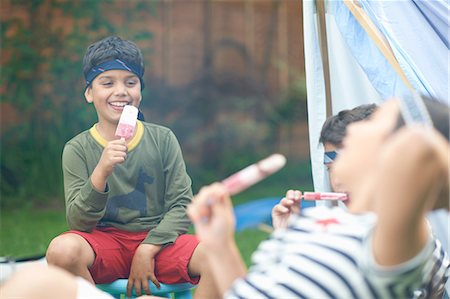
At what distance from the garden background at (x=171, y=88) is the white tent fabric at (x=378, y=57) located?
2047mm

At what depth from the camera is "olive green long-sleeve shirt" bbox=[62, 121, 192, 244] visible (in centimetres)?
251

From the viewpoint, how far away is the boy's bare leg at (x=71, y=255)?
2.28m

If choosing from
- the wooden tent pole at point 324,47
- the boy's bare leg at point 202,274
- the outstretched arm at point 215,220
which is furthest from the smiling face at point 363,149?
the wooden tent pole at point 324,47

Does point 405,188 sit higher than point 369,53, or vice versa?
point 369,53

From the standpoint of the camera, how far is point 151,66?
6504 mm

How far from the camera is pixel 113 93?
2555 mm

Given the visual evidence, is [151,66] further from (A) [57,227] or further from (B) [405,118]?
(B) [405,118]

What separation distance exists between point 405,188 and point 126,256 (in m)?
1.37

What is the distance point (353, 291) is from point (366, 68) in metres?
1.35

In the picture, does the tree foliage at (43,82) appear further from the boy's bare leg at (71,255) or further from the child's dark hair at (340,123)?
the child's dark hair at (340,123)

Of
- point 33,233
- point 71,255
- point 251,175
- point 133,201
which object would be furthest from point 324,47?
point 33,233

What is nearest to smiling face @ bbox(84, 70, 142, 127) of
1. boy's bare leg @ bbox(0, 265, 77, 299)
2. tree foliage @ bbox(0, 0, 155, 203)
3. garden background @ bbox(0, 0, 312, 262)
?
boy's bare leg @ bbox(0, 265, 77, 299)

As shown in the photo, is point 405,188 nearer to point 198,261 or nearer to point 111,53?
point 198,261

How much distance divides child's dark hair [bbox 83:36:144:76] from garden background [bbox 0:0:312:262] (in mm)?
2375
